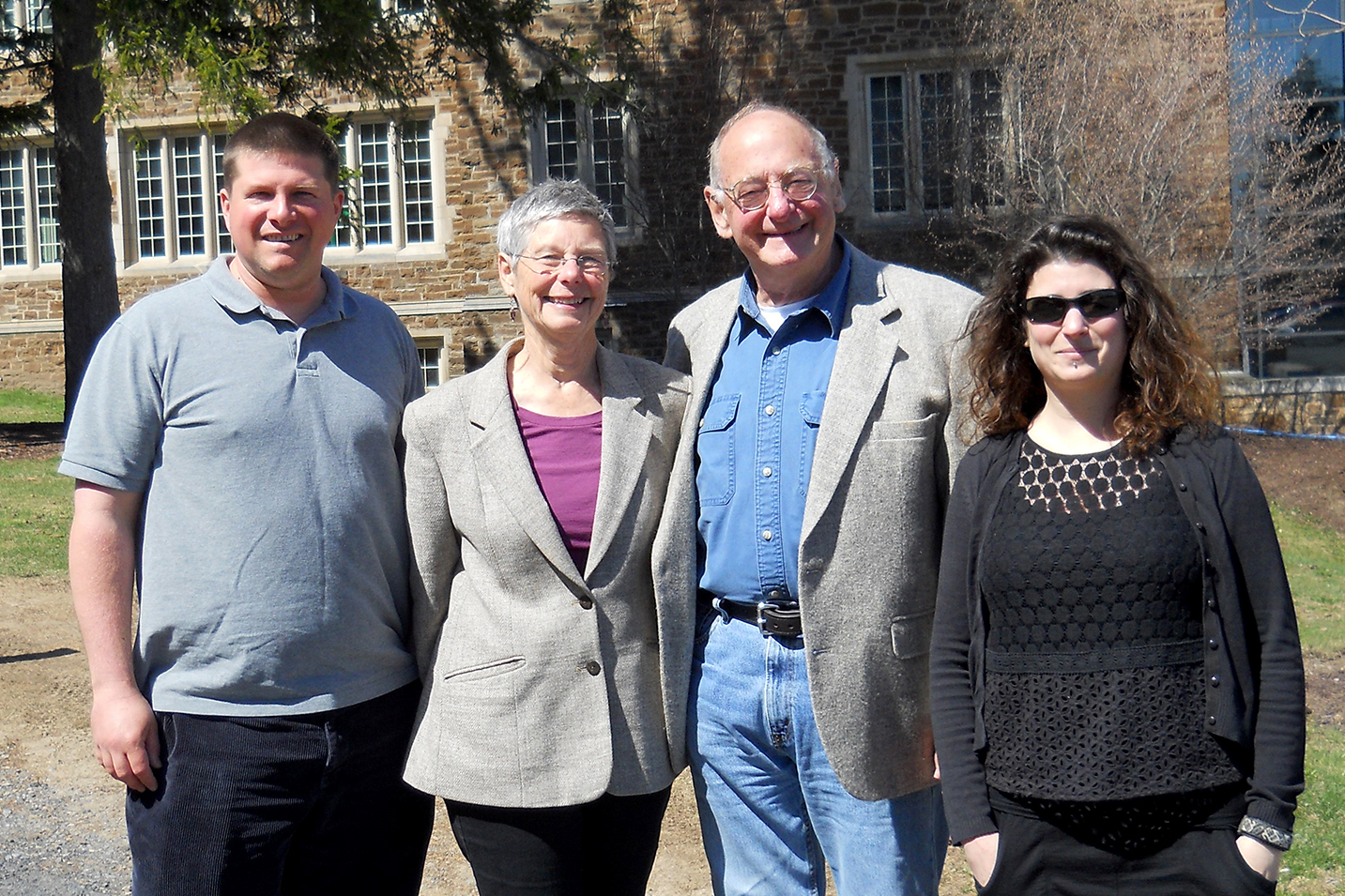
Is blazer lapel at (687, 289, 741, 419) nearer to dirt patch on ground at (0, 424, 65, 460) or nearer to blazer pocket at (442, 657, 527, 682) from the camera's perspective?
blazer pocket at (442, 657, 527, 682)

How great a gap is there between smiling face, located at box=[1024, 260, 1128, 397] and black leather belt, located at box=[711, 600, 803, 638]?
73 centimetres

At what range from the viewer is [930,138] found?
618 inches

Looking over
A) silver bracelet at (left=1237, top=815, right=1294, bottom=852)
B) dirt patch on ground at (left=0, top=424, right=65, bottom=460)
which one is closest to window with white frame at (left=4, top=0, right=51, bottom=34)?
dirt patch on ground at (left=0, top=424, right=65, bottom=460)

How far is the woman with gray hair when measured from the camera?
264 cm

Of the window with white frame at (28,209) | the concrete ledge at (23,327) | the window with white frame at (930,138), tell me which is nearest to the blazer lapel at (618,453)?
the window with white frame at (930,138)

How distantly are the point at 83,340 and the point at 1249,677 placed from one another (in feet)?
46.6

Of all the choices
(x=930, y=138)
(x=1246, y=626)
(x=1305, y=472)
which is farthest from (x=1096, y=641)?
(x=930, y=138)

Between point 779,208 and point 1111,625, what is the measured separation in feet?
3.73

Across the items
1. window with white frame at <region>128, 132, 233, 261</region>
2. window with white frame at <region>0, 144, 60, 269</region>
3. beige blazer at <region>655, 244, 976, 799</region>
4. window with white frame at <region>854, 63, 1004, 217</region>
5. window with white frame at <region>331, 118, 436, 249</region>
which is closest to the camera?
beige blazer at <region>655, 244, 976, 799</region>

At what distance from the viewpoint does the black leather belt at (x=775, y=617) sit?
104 inches

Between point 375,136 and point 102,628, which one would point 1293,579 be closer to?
point 102,628

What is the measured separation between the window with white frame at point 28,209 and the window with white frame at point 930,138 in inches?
522

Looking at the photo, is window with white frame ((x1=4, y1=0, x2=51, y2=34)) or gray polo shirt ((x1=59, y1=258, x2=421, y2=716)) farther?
window with white frame ((x1=4, y1=0, x2=51, y2=34))

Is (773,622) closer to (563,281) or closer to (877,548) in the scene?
(877,548)
